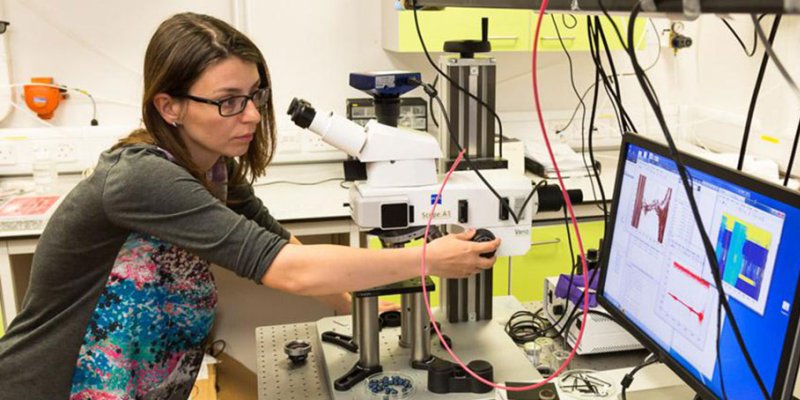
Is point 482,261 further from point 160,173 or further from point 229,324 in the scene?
point 229,324

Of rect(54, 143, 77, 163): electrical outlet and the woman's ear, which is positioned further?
rect(54, 143, 77, 163): electrical outlet

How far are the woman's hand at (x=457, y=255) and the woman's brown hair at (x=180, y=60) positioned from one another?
456 mm

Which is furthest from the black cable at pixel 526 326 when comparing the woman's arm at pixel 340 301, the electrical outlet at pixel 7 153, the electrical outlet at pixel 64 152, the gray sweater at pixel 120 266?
the electrical outlet at pixel 7 153

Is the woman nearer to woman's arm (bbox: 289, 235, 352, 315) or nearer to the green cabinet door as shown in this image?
woman's arm (bbox: 289, 235, 352, 315)

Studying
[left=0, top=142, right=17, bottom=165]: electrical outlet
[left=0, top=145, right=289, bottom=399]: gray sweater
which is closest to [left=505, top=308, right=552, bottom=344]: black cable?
[left=0, top=145, right=289, bottom=399]: gray sweater

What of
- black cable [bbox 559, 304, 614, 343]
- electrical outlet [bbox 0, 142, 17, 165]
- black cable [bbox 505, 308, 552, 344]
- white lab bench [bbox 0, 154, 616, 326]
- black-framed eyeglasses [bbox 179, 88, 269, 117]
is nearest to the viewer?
black-framed eyeglasses [bbox 179, 88, 269, 117]

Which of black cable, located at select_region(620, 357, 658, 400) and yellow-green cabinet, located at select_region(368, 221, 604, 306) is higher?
black cable, located at select_region(620, 357, 658, 400)

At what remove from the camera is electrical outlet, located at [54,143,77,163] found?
2908 millimetres

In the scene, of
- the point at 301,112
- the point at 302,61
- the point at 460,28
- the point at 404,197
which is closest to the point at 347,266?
the point at 404,197

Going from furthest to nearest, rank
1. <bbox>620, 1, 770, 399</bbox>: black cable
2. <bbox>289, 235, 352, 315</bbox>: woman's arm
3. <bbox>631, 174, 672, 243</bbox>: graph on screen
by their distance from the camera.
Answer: <bbox>289, 235, 352, 315</bbox>: woman's arm < <bbox>631, 174, 672, 243</bbox>: graph on screen < <bbox>620, 1, 770, 399</bbox>: black cable

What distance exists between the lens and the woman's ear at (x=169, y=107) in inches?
52.9

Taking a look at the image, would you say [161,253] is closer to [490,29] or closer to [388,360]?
[388,360]

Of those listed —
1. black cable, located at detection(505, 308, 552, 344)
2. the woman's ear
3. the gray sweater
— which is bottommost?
black cable, located at detection(505, 308, 552, 344)

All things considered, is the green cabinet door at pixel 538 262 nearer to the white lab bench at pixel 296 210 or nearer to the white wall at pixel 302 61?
the white lab bench at pixel 296 210
